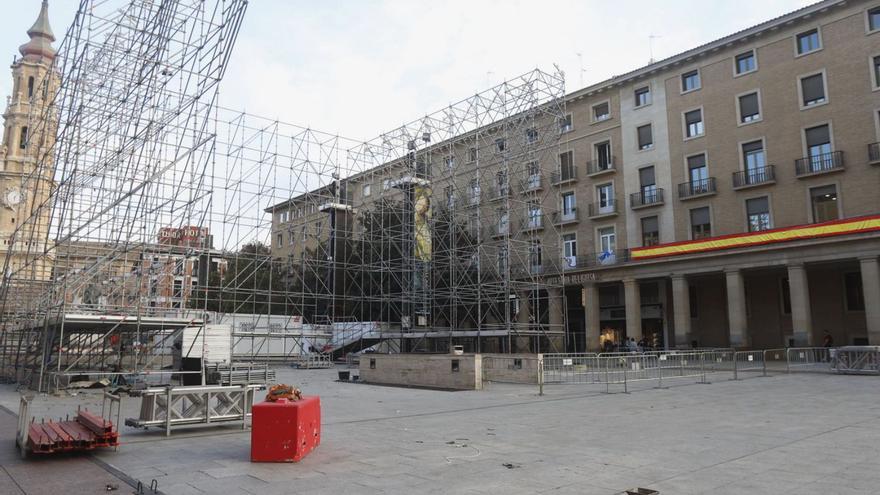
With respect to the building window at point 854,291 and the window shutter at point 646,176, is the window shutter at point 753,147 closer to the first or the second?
the window shutter at point 646,176

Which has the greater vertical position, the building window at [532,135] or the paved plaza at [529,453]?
the building window at [532,135]

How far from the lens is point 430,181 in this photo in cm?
3875

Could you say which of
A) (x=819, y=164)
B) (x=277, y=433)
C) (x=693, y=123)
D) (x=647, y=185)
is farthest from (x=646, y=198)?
(x=277, y=433)

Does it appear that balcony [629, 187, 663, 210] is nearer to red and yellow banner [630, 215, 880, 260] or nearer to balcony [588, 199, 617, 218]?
balcony [588, 199, 617, 218]

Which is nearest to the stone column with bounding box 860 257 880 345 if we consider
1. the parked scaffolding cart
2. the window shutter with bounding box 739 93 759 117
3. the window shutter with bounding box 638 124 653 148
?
the window shutter with bounding box 739 93 759 117

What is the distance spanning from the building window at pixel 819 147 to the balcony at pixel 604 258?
10737 millimetres

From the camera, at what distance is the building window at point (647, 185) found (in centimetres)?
3631

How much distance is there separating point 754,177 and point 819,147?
3197mm

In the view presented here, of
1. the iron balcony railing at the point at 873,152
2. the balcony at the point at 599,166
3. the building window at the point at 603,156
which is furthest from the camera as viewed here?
the building window at the point at 603,156

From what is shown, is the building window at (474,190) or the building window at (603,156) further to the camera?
the building window at (603,156)

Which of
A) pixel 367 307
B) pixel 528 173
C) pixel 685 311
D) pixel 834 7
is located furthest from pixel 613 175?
pixel 367 307

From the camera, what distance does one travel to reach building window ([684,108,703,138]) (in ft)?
115

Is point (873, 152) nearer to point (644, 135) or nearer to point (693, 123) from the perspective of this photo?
point (693, 123)

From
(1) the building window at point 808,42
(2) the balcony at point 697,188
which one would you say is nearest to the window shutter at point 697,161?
(2) the balcony at point 697,188
